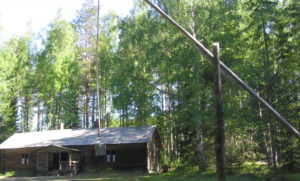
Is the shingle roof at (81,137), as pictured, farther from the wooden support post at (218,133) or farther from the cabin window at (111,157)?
the wooden support post at (218,133)

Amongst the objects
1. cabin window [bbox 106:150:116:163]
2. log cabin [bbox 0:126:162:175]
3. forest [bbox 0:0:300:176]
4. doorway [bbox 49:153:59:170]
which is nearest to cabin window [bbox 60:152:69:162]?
log cabin [bbox 0:126:162:175]

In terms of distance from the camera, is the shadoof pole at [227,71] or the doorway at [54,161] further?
the doorway at [54,161]

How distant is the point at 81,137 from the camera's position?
105 ft

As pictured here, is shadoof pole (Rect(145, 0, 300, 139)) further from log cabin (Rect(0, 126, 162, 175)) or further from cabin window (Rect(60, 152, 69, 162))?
cabin window (Rect(60, 152, 69, 162))

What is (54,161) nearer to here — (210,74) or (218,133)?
(210,74)

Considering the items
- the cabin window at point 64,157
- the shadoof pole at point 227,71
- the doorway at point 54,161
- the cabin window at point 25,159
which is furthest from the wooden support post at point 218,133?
the cabin window at point 25,159

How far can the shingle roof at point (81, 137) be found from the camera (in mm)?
29672

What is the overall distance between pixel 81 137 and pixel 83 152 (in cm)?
171

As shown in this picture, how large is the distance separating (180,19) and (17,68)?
26010mm

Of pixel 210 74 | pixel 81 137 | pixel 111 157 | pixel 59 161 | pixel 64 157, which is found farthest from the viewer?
pixel 64 157

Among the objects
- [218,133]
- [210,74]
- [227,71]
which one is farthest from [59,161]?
[227,71]

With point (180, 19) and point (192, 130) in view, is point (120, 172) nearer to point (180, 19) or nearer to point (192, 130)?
point (192, 130)

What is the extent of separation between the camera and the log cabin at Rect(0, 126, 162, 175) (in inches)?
1160

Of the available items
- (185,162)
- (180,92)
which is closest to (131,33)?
(180,92)
